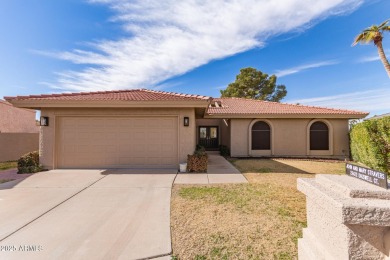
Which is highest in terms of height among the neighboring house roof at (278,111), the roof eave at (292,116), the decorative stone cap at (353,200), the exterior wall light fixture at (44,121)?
the neighboring house roof at (278,111)

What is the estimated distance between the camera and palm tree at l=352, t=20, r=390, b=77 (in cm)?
1608

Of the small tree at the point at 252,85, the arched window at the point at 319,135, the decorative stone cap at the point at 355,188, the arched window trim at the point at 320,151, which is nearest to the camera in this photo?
the decorative stone cap at the point at 355,188

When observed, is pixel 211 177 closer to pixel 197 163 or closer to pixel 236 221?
pixel 197 163

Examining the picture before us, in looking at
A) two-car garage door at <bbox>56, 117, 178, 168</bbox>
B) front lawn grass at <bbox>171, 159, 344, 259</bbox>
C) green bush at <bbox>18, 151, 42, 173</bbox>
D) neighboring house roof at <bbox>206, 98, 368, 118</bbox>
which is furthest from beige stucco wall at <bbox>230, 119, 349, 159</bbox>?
green bush at <bbox>18, 151, 42, 173</bbox>

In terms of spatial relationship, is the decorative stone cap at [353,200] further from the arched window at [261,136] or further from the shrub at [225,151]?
the shrub at [225,151]

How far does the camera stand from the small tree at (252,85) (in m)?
32.5

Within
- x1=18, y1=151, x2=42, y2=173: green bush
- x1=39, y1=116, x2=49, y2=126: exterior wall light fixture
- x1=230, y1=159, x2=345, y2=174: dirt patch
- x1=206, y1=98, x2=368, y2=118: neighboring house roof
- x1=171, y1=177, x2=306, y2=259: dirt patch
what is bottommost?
x1=171, y1=177, x2=306, y2=259: dirt patch

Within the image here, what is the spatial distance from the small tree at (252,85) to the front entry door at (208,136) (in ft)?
48.8

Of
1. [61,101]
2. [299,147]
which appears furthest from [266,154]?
[61,101]

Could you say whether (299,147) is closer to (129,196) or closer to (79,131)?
(129,196)

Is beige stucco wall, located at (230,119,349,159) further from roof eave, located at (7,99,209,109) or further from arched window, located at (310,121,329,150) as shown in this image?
roof eave, located at (7,99,209,109)

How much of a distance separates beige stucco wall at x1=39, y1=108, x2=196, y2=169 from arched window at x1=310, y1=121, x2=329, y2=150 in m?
10.6

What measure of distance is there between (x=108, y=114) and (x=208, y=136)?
1126cm

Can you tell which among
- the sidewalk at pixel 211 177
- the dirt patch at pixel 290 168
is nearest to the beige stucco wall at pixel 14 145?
the sidewalk at pixel 211 177
